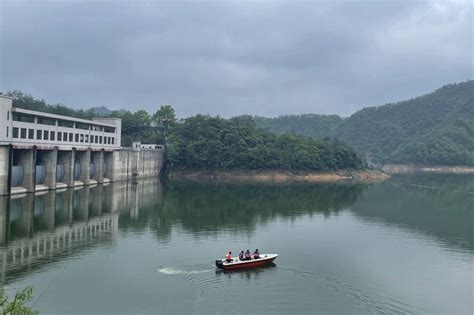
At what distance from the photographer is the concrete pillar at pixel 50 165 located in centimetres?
7369

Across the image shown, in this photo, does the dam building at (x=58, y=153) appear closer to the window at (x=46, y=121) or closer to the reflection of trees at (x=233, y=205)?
the window at (x=46, y=121)

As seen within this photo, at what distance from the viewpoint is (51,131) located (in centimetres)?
7419

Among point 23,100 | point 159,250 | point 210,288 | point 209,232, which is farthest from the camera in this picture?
point 23,100

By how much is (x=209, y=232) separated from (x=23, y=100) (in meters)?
116

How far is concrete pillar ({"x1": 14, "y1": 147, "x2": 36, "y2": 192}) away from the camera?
66812 millimetres

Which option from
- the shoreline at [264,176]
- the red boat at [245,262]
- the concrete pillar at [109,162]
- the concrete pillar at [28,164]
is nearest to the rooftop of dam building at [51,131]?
the concrete pillar at [28,164]

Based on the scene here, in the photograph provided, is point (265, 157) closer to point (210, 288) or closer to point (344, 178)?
point (344, 178)

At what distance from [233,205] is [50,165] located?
2890 cm

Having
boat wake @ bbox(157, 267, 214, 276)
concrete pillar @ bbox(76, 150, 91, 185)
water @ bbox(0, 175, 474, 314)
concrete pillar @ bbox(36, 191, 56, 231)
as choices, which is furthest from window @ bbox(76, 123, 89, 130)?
boat wake @ bbox(157, 267, 214, 276)

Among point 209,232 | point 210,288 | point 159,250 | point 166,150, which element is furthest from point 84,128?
point 210,288

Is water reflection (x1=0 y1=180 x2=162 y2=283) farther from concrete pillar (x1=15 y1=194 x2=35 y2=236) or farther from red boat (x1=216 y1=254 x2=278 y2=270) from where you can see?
red boat (x1=216 y1=254 x2=278 y2=270)

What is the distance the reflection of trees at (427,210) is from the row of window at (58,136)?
47684 mm

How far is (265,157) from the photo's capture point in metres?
129

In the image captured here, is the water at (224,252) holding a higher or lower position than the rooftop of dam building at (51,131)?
lower
